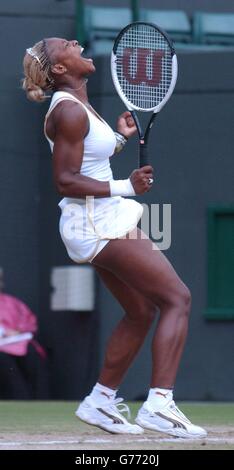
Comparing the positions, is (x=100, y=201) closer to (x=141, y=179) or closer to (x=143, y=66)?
(x=141, y=179)

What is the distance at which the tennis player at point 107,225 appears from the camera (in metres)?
5.96

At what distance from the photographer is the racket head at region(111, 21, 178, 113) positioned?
6.61m

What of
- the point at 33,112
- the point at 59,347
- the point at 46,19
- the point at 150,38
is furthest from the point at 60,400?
the point at 150,38

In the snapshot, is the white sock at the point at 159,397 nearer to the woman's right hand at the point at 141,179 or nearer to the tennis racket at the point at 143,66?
the woman's right hand at the point at 141,179

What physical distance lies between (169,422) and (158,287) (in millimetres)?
620

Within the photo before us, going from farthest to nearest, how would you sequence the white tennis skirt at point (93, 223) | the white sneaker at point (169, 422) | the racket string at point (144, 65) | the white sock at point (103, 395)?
the racket string at point (144, 65) < the white sock at point (103, 395) < the white tennis skirt at point (93, 223) < the white sneaker at point (169, 422)

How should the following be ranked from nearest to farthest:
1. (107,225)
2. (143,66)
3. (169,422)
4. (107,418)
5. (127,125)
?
(169,422) → (107,225) → (107,418) → (127,125) → (143,66)

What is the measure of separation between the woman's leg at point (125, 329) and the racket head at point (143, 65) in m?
0.91

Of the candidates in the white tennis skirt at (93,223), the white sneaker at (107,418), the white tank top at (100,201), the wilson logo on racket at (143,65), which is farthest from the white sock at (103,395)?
the wilson logo on racket at (143,65)

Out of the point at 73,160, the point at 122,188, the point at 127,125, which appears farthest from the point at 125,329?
the point at 127,125

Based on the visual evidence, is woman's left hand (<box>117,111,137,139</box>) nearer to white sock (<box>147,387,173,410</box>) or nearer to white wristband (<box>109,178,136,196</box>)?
white wristband (<box>109,178,136,196</box>)

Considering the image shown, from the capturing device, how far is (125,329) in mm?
6305

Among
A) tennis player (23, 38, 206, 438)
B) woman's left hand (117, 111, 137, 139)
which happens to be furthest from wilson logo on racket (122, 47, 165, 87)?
tennis player (23, 38, 206, 438)

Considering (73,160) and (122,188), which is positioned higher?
(73,160)
